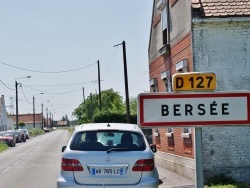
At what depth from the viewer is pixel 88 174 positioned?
843 cm

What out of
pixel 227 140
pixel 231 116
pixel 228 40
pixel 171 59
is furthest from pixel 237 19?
pixel 231 116

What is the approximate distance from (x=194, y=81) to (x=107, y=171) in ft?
15.4

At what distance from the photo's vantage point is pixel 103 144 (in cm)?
908

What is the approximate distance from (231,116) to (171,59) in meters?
14.0

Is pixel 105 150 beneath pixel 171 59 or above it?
beneath

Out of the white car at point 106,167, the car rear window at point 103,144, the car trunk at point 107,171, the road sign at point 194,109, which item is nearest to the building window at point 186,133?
the car rear window at point 103,144

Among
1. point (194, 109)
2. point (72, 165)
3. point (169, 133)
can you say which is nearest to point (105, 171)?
point (72, 165)

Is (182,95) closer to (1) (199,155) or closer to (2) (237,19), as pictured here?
(1) (199,155)

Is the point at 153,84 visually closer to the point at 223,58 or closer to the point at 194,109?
the point at 223,58

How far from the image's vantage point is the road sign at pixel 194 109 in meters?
4.04

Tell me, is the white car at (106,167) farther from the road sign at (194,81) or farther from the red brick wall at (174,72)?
the red brick wall at (174,72)

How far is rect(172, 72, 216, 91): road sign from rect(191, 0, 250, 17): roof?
400 inches

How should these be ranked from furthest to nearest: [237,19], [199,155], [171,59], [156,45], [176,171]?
[156,45]
[171,59]
[176,171]
[237,19]
[199,155]

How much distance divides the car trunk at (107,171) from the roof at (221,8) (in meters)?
6.83
